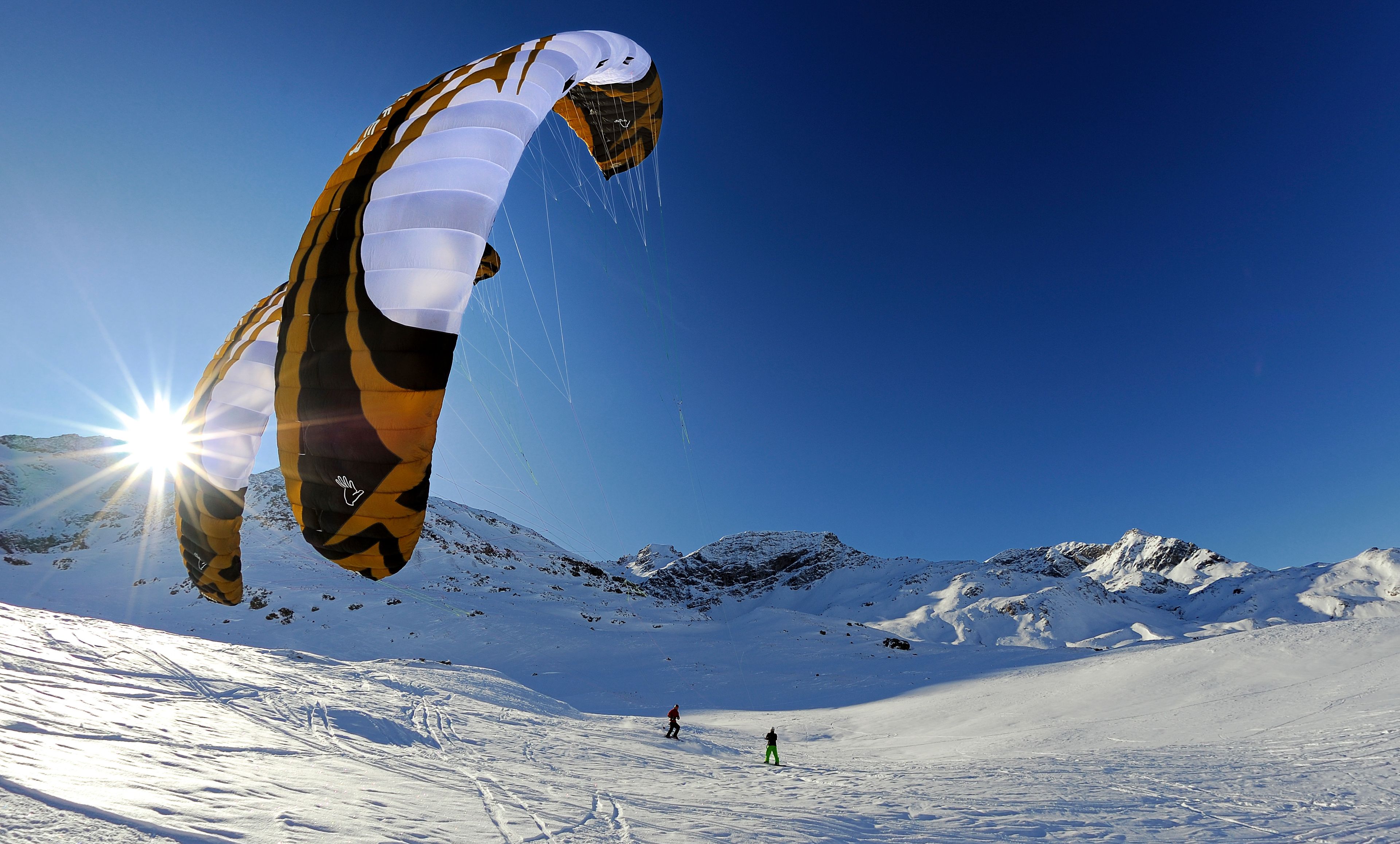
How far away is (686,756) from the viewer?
11.7 metres

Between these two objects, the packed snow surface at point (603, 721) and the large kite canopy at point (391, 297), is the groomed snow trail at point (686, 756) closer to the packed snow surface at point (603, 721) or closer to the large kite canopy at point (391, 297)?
the packed snow surface at point (603, 721)

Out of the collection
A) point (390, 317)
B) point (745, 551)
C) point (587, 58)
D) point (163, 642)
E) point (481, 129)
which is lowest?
point (163, 642)

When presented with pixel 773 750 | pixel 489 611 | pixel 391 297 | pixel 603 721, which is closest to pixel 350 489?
pixel 391 297

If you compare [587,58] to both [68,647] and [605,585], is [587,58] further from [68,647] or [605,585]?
[605,585]

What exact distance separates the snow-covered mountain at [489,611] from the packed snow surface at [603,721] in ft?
0.82

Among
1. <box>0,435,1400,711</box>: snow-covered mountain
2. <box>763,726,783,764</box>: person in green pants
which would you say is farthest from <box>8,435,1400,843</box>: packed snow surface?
<box>763,726,783,764</box>: person in green pants

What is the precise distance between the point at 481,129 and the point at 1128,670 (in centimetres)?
1993

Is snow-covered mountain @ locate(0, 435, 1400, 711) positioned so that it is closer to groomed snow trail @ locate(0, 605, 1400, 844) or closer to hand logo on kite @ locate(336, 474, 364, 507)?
groomed snow trail @ locate(0, 605, 1400, 844)

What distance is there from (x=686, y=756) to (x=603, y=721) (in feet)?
16.9

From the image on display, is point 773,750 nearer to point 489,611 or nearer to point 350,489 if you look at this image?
point 350,489

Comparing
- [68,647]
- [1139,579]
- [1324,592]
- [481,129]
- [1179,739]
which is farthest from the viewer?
[1139,579]

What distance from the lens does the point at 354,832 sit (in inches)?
177

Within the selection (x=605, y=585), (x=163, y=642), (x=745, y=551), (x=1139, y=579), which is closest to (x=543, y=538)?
(x=605, y=585)

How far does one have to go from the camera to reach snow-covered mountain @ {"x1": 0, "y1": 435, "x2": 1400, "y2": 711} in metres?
24.2
